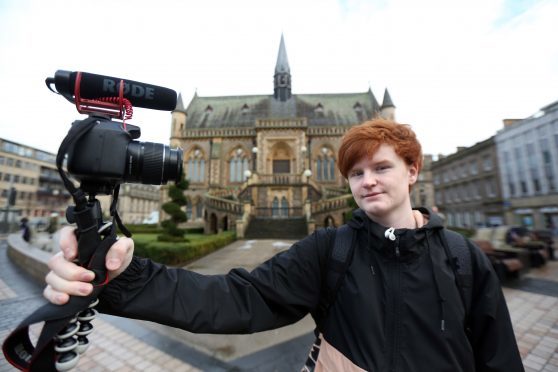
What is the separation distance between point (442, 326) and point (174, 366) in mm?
3395

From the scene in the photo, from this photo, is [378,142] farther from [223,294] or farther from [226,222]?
[226,222]

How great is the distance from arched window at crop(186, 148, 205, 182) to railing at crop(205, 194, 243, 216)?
9.73m

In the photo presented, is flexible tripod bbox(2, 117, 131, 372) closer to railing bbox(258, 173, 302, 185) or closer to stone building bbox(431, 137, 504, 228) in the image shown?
railing bbox(258, 173, 302, 185)

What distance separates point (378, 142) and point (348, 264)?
0.72 meters

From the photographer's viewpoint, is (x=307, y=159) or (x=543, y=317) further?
(x=307, y=159)

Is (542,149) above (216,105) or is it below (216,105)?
below

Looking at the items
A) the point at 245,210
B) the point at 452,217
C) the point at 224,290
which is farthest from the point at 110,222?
the point at 452,217

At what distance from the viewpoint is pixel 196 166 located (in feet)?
94.4

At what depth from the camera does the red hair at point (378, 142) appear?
1395mm

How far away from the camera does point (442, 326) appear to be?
3.84 ft

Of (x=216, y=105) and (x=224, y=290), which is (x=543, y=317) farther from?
(x=216, y=105)

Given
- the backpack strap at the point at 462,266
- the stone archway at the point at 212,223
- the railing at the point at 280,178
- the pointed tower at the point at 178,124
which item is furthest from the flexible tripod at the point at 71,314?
the pointed tower at the point at 178,124

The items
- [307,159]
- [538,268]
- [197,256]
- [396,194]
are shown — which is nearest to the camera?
[396,194]

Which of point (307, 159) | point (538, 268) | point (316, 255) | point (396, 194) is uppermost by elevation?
point (307, 159)
